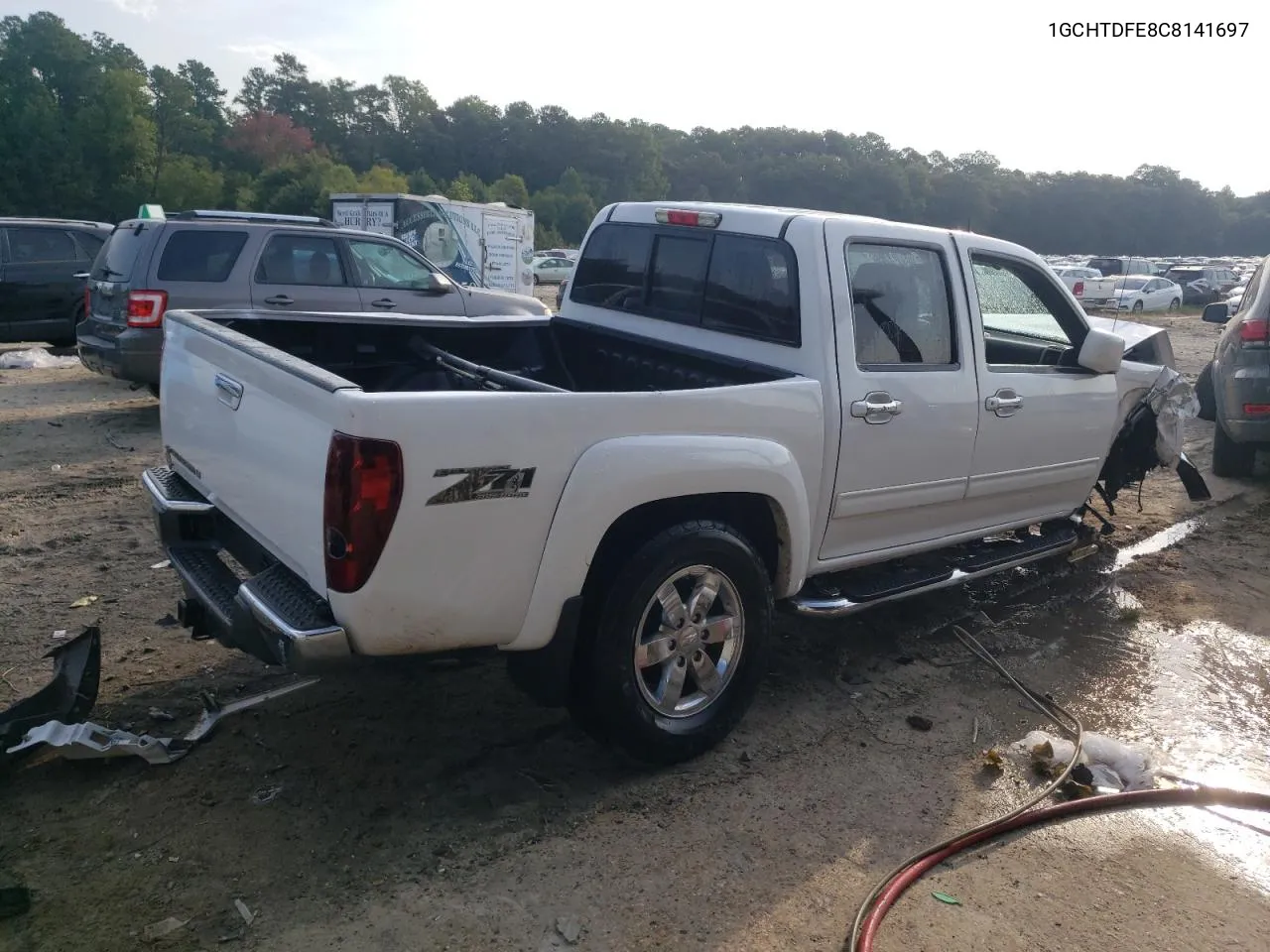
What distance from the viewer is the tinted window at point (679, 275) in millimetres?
4418

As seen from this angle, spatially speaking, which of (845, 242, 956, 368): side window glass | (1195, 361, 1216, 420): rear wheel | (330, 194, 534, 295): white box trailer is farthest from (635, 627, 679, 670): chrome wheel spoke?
(330, 194, 534, 295): white box trailer

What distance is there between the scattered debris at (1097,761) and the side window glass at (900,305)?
1607mm

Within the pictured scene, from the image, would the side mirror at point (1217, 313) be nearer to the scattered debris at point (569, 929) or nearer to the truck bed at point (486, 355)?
the truck bed at point (486, 355)

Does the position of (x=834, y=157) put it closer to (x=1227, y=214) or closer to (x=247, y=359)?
(x=1227, y=214)

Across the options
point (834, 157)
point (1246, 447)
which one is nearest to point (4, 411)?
point (1246, 447)

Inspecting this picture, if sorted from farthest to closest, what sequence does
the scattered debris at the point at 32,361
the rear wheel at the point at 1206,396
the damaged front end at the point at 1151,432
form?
the scattered debris at the point at 32,361, the rear wheel at the point at 1206,396, the damaged front end at the point at 1151,432

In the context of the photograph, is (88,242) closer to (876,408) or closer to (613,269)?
(613,269)

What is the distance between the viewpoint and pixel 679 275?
14.9ft

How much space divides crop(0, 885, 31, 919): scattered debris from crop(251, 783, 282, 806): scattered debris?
676 millimetres

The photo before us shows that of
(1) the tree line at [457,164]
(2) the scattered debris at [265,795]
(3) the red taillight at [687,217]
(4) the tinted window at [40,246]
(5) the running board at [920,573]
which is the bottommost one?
(2) the scattered debris at [265,795]

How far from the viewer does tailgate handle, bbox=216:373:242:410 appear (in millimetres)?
3270

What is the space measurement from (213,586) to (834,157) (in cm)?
8134

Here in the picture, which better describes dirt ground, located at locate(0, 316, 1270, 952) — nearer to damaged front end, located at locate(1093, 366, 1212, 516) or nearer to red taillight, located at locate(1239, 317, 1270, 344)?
damaged front end, located at locate(1093, 366, 1212, 516)

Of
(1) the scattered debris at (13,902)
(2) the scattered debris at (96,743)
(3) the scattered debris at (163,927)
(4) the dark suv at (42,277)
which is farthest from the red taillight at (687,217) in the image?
(4) the dark suv at (42,277)
